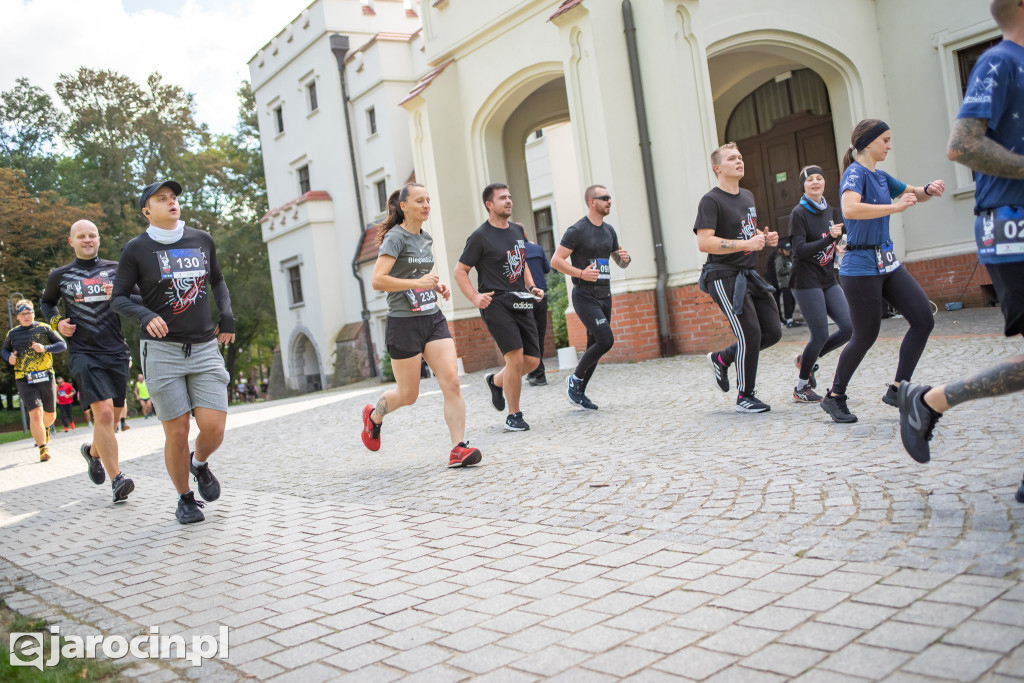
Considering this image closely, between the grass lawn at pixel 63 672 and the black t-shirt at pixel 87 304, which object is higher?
the black t-shirt at pixel 87 304

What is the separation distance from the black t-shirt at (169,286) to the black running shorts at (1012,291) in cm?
436

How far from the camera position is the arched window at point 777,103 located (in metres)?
15.9

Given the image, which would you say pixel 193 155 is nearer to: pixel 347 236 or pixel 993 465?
pixel 347 236

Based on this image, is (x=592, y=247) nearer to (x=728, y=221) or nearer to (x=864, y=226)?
(x=728, y=221)

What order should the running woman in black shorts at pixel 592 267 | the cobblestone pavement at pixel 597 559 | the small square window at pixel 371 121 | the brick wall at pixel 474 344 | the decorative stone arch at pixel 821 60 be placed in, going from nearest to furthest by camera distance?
1. the cobblestone pavement at pixel 597 559
2. the running woman in black shorts at pixel 592 267
3. the decorative stone arch at pixel 821 60
4. the brick wall at pixel 474 344
5. the small square window at pixel 371 121

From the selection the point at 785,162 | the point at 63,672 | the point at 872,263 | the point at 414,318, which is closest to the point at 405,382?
the point at 414,318

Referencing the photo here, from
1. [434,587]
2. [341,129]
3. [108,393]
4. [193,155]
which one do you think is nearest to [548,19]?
[108,393]

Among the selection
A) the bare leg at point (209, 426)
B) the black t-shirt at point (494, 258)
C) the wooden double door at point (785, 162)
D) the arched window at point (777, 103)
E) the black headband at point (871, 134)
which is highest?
the arched window at point (777, 103)

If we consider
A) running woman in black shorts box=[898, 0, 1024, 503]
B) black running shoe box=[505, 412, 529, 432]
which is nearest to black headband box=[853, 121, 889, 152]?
running woman in black shorts box=[898, 0, 1024, 503]

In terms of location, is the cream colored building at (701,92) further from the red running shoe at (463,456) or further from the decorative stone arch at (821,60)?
the red running shoe at (463,456)

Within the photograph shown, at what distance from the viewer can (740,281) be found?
6895mm

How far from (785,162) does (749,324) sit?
35.4ft

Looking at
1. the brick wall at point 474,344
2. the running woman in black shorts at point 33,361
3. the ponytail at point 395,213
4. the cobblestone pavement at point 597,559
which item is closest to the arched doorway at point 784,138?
the brick wall at point 474,344

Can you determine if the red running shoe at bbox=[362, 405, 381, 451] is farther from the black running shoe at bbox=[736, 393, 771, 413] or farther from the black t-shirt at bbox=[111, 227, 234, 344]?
the black running shoe at bbox=[736, 393, 771, 413]
